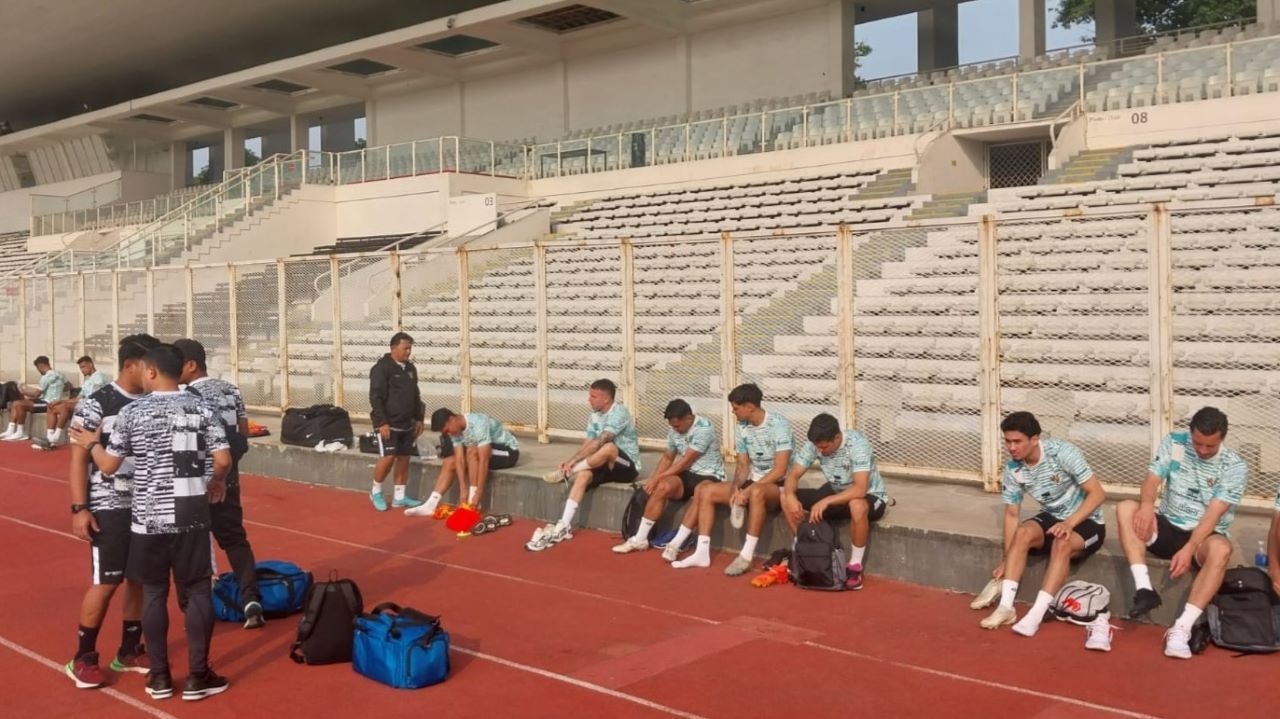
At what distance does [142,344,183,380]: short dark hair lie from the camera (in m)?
5.58

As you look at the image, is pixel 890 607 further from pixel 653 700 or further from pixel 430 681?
pixel 430 681

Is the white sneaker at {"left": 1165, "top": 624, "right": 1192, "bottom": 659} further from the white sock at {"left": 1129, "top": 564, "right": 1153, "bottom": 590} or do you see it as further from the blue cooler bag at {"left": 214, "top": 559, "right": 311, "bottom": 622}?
the blue cooler bag at {"left": 214, "top": 559, "right": 311, "bottom": 622}

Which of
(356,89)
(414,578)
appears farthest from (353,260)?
(356,89)

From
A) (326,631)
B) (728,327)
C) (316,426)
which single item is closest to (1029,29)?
(728,327)

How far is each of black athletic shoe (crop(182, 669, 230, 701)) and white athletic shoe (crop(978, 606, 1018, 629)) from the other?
4.28 m

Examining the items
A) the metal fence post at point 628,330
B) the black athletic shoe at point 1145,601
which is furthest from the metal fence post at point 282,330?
the black athletic shoe at point 1145,601

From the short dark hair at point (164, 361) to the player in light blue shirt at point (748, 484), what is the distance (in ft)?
13.0

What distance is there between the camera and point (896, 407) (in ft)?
32.3

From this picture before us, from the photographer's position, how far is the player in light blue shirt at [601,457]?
9531mm

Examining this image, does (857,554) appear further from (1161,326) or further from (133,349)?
(133,349)

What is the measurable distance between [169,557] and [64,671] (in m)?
1.25

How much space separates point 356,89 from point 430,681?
3421cm

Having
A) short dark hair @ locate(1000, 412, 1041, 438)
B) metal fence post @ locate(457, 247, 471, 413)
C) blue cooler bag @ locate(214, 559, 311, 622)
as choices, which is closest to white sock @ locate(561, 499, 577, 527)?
blue cooler bag @ locate(214, 559, 311, 622)

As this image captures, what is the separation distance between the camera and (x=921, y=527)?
7812 millimetres
